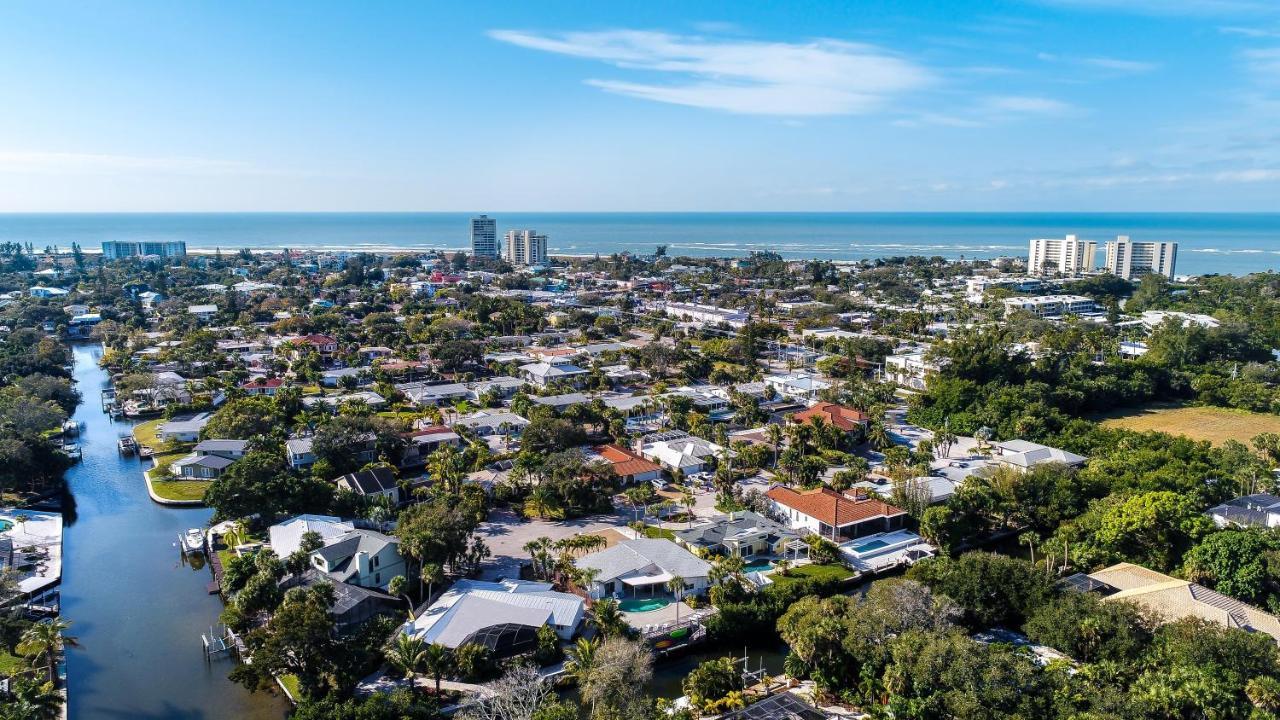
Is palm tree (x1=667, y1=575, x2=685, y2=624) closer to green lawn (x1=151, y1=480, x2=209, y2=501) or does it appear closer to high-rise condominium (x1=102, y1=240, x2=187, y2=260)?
green lawn (x1=151, y1=480, x2=209, y2=501)

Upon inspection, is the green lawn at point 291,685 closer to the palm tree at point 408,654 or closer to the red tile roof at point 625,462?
the palm tree at point 408,654

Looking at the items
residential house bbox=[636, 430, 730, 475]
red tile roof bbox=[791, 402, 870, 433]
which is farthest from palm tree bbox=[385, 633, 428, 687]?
red tile roof bbox=[791, 402, 870, 433]

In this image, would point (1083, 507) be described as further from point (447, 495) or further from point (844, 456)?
point (447, 495)

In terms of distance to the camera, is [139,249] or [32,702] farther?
[139,249]

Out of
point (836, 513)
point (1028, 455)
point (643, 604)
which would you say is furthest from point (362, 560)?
point (1028, 455)

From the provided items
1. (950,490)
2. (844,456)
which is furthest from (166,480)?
(950,490)

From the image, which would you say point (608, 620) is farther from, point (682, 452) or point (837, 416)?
point (837, 416)

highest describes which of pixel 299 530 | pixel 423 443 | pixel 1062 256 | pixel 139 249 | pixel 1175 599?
pixel 1062 256
